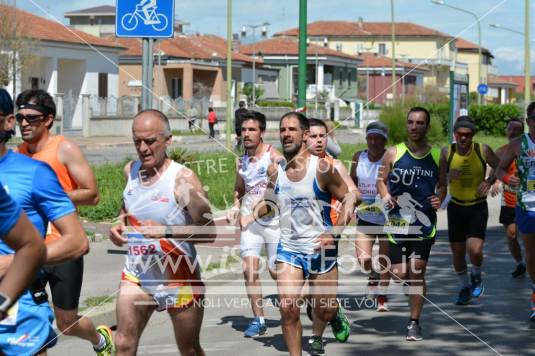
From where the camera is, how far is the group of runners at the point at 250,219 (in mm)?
4180

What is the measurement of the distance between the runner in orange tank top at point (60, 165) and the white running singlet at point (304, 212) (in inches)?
64.4

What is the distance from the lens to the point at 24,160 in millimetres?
4180

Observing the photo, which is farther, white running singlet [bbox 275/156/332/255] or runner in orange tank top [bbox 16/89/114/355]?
white running singlet [bbox 275/156/332/255]

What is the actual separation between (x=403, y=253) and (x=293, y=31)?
121221 millimetres

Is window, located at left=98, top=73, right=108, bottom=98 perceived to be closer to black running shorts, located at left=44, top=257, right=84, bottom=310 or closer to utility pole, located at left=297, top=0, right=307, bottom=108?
utility pole, located at left=297, top=0, right=307, bottom=108

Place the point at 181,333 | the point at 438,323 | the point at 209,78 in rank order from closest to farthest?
the point at 181,333
the point at 438,323
the point at 209,78

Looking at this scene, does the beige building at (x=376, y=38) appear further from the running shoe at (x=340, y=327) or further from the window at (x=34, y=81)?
the running shoe at (x=340, y=327)

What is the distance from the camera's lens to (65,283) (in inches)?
251

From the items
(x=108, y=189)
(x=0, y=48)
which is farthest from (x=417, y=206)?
(x=0, y=48)

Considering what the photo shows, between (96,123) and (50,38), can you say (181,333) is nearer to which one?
(96,123)

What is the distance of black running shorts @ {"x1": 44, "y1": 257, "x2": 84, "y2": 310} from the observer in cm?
634

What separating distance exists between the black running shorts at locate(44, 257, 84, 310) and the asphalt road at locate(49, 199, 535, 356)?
151cm

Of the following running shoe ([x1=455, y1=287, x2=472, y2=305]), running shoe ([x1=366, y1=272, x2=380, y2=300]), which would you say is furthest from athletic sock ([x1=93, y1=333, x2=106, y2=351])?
running shoe ([x1=455, y1=287, x2=472, y2=305])

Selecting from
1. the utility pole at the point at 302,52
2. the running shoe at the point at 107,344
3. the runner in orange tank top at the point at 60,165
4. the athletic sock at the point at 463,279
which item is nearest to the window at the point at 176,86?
the utility pole at the point at 302,52
